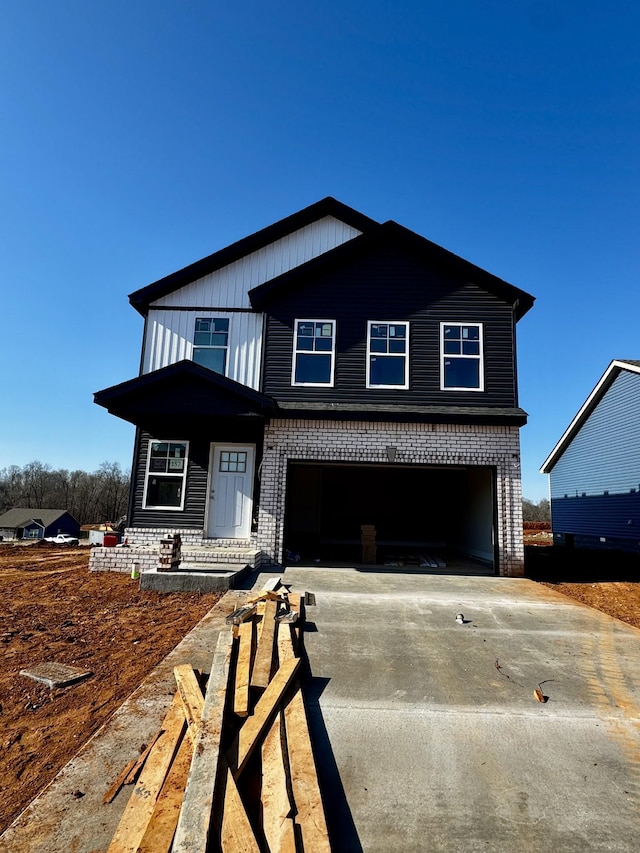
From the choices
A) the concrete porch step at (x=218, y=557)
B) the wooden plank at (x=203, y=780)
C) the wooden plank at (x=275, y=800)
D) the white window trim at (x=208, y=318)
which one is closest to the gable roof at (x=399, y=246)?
the white window trim at (x=208, y=318)

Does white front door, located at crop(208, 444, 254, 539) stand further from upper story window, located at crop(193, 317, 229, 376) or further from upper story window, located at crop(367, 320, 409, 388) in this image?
upper story window, located at crop(367, 320, 409, 388)

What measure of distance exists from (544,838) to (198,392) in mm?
8794

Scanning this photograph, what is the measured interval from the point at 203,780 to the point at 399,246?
11.7 meters

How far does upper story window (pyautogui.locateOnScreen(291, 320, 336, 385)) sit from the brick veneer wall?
1.16 meters

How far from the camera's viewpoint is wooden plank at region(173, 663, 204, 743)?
3170 mm

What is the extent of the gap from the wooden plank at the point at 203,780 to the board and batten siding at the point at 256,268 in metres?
10.4

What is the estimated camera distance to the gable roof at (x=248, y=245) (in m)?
12.1

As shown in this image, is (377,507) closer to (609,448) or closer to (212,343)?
(212,343)

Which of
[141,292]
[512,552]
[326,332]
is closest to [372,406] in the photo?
[326,332]

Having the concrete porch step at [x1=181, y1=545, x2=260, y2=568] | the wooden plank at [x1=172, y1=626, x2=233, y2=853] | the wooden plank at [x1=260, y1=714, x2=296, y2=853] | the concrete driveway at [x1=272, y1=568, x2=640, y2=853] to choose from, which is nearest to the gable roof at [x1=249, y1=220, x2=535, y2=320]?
the concrete porch step at [x1=181, y1=545, x2=260, y2=568]

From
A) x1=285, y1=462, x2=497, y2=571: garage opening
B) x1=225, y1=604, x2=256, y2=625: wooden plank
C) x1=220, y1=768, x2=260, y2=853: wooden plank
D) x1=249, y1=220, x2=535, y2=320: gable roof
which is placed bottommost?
x1=220, y1=768, x2=260, y2=853: wooden plank

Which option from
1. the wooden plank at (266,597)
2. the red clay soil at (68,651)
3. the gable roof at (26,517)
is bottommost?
the gable roof at (26,517)

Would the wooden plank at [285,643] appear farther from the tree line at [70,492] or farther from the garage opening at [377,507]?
the tree line at [70,492]

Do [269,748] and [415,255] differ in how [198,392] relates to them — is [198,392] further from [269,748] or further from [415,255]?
[269,748]
